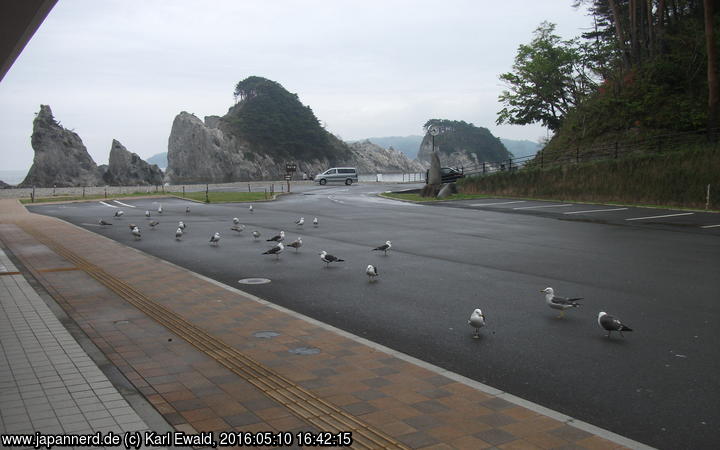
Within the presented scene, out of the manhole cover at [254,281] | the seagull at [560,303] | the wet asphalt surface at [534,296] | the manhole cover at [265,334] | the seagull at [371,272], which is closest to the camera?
the wet asphalt surface at [534,296]

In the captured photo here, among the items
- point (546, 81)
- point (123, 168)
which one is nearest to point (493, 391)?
point (546, 81)

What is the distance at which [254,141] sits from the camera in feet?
424

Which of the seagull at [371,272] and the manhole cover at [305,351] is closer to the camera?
the manhole cover at [305,351]

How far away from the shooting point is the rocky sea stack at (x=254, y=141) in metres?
113

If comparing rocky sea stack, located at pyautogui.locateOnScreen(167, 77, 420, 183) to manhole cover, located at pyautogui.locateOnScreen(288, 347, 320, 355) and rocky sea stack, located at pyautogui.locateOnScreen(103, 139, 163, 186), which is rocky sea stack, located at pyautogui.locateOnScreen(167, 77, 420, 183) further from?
manhole cover, located at pyautogui.locateOnScreen(288, 347, 320, 355)

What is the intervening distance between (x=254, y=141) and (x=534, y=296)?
12355cm

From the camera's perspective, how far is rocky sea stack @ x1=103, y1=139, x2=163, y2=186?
86.3 m

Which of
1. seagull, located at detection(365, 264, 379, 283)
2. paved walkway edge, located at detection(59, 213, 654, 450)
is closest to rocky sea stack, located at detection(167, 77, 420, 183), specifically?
seagull, located at detection(365, 264, 379, 283)

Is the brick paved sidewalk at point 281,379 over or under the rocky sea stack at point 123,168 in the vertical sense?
under

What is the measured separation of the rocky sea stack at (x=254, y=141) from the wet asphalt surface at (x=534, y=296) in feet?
297

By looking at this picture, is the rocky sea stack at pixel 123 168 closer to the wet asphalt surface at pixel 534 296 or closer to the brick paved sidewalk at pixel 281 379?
the wet asphalt surface at pixel 534 296

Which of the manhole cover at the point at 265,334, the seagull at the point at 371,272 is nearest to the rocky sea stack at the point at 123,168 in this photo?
the seagull at the point at 371,272

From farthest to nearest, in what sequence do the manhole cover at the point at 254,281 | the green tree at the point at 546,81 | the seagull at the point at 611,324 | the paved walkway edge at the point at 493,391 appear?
the green tree at the point at 546,81, the manhole cover at the point at 254,281, the seagull at the point at 611,324, the paved walkway edge at the point at 493,391

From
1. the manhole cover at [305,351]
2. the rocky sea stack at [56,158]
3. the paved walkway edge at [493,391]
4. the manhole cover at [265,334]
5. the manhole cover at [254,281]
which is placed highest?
the rocky sea stack at [56,158]
